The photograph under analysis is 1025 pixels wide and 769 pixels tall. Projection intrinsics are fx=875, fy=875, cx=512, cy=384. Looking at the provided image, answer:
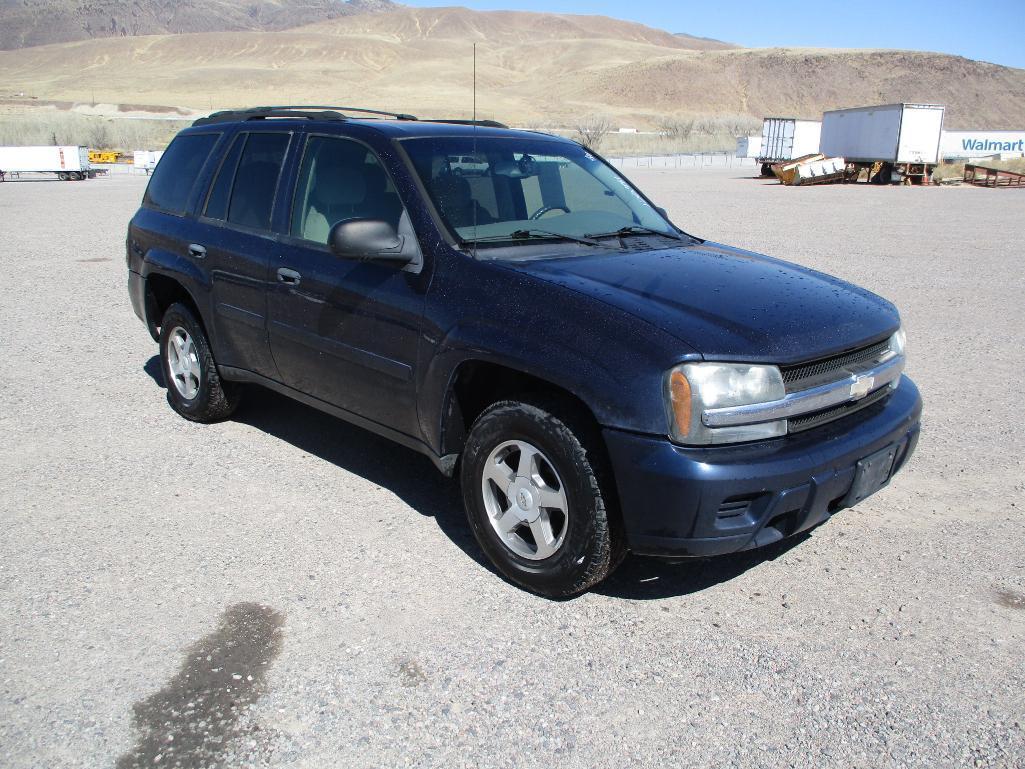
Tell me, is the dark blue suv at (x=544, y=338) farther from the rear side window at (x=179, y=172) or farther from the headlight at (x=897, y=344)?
the rear side window at (x=179, y=172)

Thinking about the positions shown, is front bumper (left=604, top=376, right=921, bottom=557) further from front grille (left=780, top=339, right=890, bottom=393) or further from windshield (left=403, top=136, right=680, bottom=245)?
windshield (left=403, top=136, right=680, bottom=245)

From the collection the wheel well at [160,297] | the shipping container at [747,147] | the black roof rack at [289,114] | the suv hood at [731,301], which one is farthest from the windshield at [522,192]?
the shipping container at [747,147]

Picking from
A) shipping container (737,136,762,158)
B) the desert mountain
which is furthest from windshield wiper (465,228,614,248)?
the desert mountain

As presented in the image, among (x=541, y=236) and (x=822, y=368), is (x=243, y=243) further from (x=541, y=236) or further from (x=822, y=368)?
(x=822, y=368)

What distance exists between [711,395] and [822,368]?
62 cm

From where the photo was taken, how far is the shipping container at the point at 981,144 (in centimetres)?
4588

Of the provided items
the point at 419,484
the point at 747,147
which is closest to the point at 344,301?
the point at 419,484

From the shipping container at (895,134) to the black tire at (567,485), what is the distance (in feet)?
115

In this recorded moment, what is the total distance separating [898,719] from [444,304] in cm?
225

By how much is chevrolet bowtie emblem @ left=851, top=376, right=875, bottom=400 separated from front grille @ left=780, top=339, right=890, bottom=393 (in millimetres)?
68

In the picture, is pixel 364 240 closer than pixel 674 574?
Yes

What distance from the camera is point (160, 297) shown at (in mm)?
5891

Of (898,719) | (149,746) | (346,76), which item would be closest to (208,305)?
(149,746)

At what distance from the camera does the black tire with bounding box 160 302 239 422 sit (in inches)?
209
